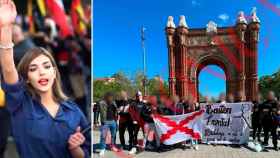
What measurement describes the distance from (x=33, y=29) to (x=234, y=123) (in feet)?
29.3

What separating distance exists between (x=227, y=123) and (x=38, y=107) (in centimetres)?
873

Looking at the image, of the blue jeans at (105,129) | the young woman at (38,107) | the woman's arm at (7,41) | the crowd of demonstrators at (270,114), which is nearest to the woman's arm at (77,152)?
the young woman at (38,107)

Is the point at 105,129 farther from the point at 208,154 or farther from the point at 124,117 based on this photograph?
the point at 208,154

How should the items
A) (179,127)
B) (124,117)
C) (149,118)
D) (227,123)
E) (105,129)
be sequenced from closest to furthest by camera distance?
(105,129) → (124,117) → (149,118) → (179,127) → (227,123)

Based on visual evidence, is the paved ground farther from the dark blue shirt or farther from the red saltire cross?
the dark blue shirt

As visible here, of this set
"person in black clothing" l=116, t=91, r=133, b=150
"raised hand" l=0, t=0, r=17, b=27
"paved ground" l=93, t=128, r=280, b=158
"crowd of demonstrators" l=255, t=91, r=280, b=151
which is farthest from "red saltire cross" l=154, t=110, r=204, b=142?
"raised hand" l=0, t=0, r=17, b=27

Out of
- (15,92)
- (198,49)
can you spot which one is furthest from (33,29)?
(198,49)

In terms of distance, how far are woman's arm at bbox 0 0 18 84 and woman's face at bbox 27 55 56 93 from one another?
14 centimetres

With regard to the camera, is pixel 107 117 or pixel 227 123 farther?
pixel 227 123

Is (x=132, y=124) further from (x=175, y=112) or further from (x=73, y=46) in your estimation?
(x=73, y=46)

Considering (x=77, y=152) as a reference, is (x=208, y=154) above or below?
below

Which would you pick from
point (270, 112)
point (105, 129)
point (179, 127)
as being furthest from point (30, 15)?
point (270, 112)

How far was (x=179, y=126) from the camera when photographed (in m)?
11.0

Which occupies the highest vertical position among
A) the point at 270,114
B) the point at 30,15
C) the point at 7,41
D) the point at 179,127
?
the point at 30,15
